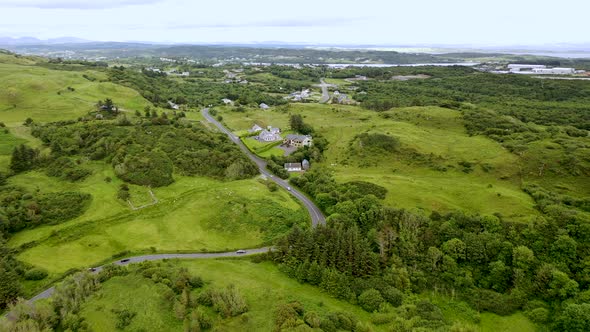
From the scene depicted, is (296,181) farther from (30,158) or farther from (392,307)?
(30,158)

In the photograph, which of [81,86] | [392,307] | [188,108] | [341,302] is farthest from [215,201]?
[81,86]

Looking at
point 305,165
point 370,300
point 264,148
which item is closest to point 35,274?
point 370,300

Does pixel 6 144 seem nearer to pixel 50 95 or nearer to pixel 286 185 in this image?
pixel 50 95

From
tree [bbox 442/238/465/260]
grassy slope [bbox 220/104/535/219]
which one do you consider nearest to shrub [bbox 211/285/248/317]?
tree [bbox 442/238/465/260]

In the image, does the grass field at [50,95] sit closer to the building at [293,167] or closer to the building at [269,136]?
the building at [269,136]

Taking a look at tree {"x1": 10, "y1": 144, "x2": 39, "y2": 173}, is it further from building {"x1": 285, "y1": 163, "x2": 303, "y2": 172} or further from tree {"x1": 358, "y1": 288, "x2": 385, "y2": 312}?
tree {"x1": 358, "y1": 288, "x2": 385, "y2": 312}

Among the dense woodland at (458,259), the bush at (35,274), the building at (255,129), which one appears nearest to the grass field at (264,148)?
the building at (255,129)

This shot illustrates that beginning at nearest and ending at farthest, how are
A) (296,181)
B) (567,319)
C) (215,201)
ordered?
(567,319) → (215,201) → (296,181)
